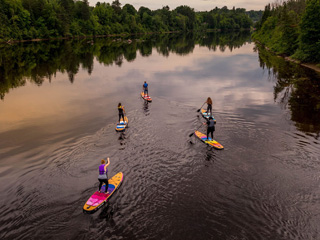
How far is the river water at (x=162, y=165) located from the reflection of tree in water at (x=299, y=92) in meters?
0.30

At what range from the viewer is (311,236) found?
11.6m

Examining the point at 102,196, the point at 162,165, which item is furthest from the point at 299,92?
the point at 102,196

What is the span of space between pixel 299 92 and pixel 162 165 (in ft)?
106

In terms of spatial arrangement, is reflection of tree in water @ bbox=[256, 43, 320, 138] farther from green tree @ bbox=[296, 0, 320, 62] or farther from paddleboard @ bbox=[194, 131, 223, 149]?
paddleboard @ bbox=[194, 131, 223, 149]

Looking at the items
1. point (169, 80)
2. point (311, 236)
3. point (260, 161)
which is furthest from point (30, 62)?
point (311, 236)

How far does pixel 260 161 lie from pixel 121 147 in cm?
1170

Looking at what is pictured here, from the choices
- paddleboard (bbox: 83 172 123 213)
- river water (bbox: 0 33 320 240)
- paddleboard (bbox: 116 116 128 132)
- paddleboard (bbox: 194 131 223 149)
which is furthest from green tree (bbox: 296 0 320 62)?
paddleboard (bbox: 83 172 123 213)

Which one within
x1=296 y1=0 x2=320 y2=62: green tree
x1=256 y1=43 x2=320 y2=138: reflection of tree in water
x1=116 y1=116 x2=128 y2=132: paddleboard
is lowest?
x1=116 y1=116 x2=128 y2=132: paddleboard

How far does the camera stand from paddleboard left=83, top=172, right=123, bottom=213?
43.2 feet

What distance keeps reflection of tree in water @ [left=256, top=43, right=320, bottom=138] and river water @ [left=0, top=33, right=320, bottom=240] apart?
0.30 m

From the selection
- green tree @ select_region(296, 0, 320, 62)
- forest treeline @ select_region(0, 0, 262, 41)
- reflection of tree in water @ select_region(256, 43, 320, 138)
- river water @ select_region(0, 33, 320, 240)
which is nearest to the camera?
river water @ select_region(0, 33, 320, 240)

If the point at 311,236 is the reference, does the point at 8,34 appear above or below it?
above

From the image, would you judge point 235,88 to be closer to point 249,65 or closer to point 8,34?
point 249,65

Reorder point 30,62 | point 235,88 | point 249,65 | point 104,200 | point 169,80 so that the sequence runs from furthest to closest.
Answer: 1. point 249,65
2. point 30,62
3. point 169,80
4. point 235,88
5. point 104,200
